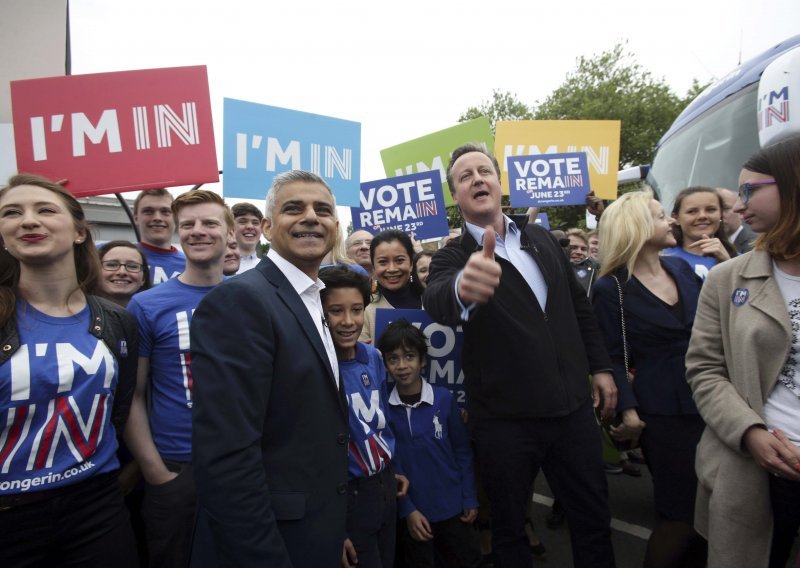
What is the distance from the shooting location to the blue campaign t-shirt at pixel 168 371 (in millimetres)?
2068

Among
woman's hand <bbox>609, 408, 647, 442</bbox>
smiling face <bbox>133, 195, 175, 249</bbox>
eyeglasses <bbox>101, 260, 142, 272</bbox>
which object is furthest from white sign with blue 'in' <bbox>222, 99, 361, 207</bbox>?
woman's hand <bbox>609, 408, 647, 442</bbox>

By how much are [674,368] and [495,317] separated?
94 cm

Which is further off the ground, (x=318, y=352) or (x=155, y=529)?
(x=318, y=352)

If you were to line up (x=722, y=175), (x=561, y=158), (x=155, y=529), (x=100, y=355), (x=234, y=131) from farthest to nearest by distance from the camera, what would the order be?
1. (x=561, y=158)
2. (x=722, y=175)
3. (x=234, y=131)
4. (x=155, y=529)
5. (x=100, y=355)

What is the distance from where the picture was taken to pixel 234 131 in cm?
416

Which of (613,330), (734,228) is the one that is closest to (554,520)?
(613,330)

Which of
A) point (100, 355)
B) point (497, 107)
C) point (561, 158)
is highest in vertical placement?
point (497, 107)

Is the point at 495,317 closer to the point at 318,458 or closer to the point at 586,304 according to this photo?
the point at 586,304

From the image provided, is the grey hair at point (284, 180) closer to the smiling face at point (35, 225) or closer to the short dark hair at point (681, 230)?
the smiling face at point (35, 225)

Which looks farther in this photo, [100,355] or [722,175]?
[722,175]

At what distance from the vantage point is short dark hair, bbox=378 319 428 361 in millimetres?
2625

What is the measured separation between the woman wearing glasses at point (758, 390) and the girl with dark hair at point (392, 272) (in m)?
1.82

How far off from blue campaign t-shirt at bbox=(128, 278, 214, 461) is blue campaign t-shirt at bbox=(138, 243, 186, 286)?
Answer: 0.98 metres

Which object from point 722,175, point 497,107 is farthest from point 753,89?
point 497,107
